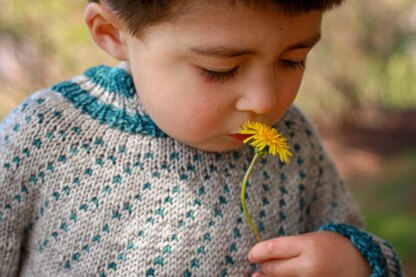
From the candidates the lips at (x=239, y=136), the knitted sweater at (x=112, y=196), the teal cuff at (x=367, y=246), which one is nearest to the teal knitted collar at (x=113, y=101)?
the knitted sweater at (x=112, y=196)

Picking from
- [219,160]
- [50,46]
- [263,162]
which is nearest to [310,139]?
[263,162]

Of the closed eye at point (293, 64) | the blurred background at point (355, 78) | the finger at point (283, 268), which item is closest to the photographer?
the closed eye at point (293, 64)

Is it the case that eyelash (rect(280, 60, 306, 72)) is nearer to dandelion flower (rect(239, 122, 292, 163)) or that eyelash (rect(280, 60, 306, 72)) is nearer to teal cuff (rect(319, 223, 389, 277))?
dandelion flower (rect(239, 122, 292, 163))

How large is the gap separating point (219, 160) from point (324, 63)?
3095 millimetres

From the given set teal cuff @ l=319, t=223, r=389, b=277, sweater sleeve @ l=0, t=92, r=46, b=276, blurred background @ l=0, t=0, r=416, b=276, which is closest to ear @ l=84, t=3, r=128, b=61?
sweater sleeve @ l=0, t=92, r=46, b=276

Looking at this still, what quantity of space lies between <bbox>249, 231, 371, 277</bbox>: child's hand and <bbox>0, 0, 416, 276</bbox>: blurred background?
6.51 feet

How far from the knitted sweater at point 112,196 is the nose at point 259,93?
0.25 m

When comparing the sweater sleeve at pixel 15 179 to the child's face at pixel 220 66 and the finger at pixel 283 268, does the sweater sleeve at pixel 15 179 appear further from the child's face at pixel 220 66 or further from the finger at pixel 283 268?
the finger at pixel 283 268

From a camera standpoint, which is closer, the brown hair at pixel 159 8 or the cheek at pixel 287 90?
the brown hair at pixel 159 8

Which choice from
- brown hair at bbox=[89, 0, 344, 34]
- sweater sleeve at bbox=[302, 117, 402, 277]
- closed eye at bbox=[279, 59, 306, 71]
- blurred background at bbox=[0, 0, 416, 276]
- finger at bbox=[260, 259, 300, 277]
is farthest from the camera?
blurred background at bbox=[0, 0, 416, 276]

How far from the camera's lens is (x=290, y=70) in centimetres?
133

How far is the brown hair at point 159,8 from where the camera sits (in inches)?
47.6

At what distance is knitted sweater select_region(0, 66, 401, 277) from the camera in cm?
143

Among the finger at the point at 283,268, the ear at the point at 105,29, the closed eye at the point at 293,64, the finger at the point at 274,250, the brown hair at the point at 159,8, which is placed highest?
the ear at the point at 105,29
